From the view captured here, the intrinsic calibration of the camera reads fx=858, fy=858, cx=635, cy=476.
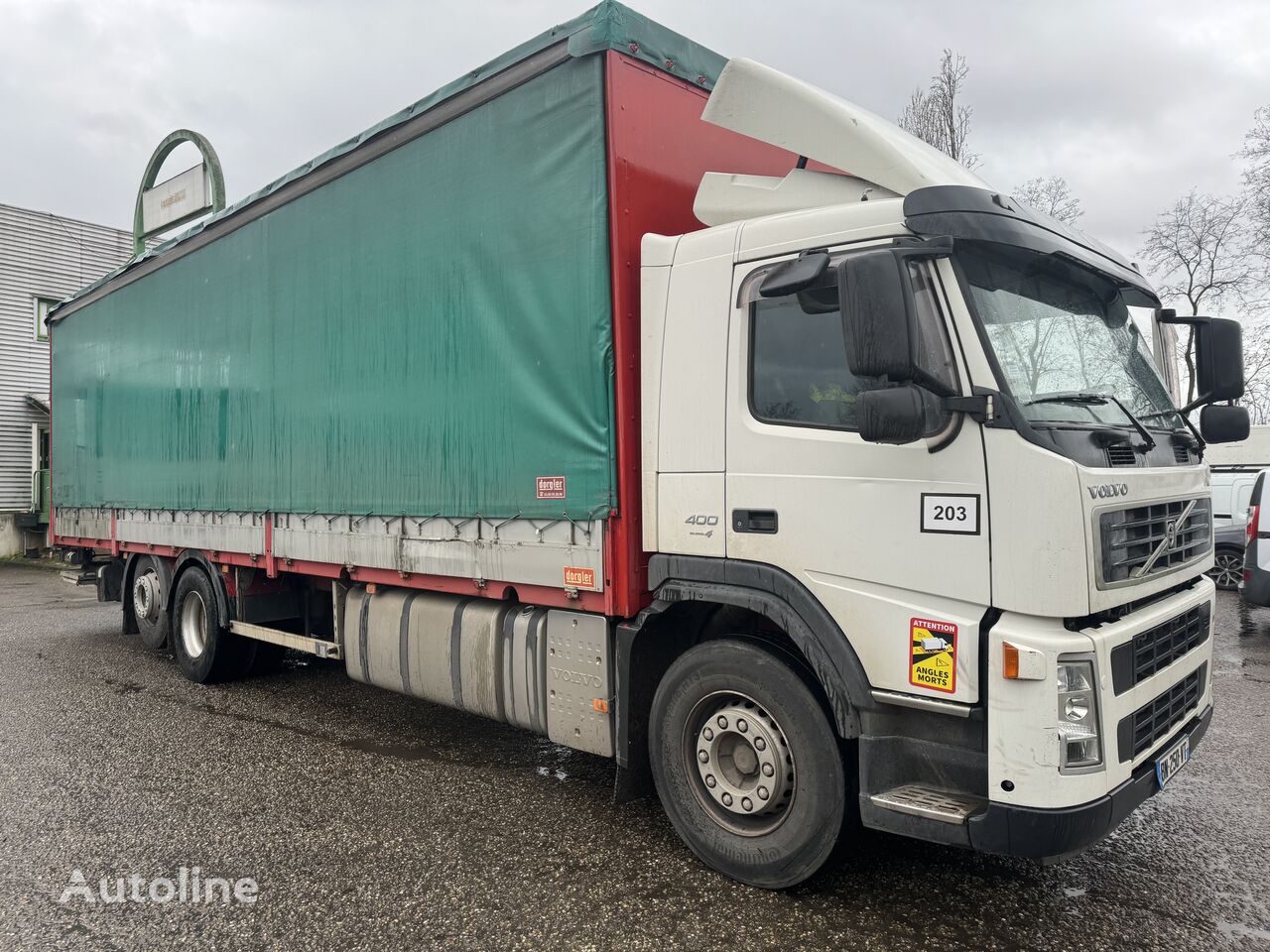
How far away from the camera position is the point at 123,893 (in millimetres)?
3688

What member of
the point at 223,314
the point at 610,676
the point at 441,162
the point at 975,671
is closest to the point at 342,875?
the point at 610,676

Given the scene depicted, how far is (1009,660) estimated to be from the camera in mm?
2850

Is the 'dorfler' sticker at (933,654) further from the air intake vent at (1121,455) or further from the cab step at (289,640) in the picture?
the cab step at (289,640)

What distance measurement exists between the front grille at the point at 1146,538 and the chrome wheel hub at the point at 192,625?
7426mm

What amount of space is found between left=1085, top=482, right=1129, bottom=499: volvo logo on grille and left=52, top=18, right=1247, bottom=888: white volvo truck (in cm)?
1

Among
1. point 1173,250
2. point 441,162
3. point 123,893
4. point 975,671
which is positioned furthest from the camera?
point 1173,250

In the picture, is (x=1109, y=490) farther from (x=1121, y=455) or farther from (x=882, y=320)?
(x=882, y=320)

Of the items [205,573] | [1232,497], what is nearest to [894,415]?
[205,573]

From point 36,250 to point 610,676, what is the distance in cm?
2621

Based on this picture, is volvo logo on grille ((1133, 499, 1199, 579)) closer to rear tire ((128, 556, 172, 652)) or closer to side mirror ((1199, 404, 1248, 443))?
side mirror ((1199, 404, 1248, 443))

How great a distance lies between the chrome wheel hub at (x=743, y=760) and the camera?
350 centimetres

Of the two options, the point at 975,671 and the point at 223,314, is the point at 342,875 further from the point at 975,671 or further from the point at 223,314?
the point at 223,314

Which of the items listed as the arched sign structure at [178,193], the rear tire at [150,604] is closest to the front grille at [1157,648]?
the rear tire at [150,604]

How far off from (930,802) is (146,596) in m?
8.36
